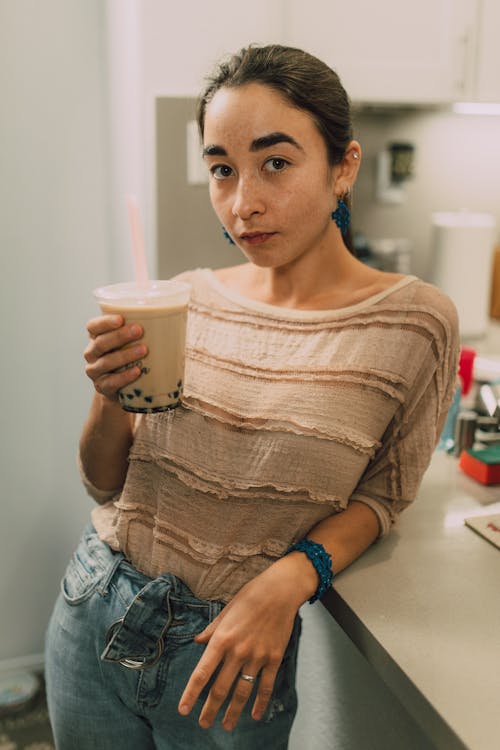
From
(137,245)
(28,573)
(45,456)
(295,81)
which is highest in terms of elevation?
(295,81)

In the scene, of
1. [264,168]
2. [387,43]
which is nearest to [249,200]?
[264,168]

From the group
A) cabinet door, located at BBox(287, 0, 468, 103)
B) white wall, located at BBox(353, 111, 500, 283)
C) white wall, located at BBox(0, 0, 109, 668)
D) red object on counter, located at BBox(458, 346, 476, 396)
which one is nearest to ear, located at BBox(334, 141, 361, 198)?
red object on counter, located at BBox(458, 346, 476, 396)

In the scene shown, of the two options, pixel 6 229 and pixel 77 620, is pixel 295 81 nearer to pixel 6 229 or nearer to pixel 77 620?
pixel 77 620

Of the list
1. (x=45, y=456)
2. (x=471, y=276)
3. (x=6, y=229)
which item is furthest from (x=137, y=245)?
(x=471, y=276)

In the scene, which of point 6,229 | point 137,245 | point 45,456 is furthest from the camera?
point 45,456

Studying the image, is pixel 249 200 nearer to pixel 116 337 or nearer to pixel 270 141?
pixel 270 141

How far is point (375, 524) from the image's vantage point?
102cm

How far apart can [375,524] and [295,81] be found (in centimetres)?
58

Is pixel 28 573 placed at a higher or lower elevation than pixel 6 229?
lower

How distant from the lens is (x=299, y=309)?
3.54ft

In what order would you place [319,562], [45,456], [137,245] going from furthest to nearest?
[45,456], [319,562], [137,245]

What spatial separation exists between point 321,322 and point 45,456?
1336mm

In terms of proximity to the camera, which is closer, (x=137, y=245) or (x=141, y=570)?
(x=137, y=245)

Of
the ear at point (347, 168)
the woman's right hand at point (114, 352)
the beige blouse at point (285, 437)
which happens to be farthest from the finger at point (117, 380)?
the ear at point (347, 168)
